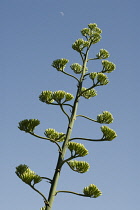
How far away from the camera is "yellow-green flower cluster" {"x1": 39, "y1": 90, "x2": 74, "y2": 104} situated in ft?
23.5

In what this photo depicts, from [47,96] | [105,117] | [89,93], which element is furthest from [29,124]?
[89,93]

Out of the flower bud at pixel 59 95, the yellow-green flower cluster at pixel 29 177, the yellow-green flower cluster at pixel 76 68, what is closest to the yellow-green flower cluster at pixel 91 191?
the yellow-green flower cluster at pixel 29 177

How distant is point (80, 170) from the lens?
6383 millimetres

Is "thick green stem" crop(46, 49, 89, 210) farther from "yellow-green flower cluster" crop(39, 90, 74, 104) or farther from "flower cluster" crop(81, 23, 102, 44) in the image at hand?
"flower cluster" crop(81, 23, 102, 44)

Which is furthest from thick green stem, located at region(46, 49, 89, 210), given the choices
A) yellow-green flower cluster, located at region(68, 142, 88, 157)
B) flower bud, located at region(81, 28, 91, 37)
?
flower bud, located at region(81, 28, 91, 37)

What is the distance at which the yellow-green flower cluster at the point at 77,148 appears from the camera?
20.4 feet

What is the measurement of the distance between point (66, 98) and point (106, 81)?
1.17 metres

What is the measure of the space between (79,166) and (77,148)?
15.8 inches

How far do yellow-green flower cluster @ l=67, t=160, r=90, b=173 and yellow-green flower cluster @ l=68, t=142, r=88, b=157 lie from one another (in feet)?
0.60

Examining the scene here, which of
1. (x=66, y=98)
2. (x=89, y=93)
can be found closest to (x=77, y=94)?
(x=66, y=98)

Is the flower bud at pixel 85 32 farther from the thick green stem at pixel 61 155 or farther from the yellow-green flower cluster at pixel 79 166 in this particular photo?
the yellow-green flower cluster at pixel 79 166

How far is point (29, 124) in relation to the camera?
22.4ft

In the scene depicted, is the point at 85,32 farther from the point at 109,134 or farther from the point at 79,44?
the point at 109,134

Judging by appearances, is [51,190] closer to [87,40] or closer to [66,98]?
[66,98]
